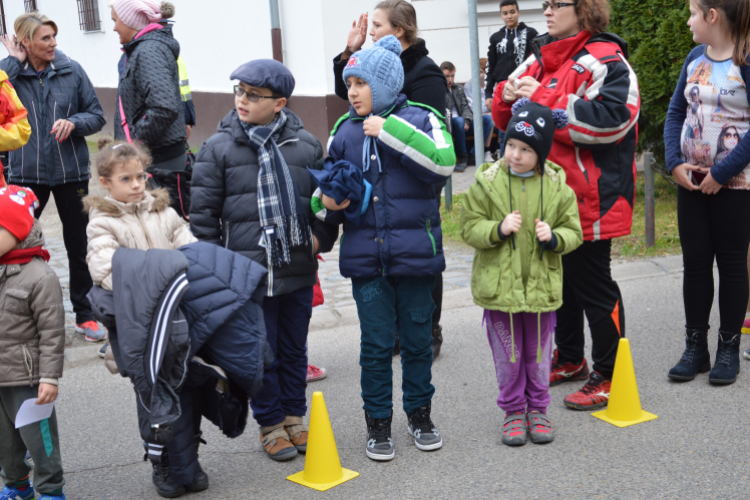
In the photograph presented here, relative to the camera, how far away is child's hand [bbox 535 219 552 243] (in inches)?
Answer: 143

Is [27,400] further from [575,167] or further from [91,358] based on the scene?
[575,167]

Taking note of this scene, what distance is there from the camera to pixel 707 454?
367 cm

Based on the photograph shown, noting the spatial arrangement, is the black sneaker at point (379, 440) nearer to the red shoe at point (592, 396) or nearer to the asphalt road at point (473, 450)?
the asphalt road at point (473, 450)

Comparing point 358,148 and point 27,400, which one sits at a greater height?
point 358,148

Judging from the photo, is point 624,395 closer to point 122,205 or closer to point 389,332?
point 389,332

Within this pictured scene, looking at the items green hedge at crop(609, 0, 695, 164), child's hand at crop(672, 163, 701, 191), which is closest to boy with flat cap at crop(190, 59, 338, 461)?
child's hand at crop(672, 163, 701, 191)

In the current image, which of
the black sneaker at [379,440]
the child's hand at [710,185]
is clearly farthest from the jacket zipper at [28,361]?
the child's hand at [710,185]

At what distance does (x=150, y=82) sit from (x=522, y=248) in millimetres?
2626

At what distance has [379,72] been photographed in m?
3.62

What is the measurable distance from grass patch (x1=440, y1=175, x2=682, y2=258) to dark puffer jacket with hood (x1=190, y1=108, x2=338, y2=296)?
12.8ft

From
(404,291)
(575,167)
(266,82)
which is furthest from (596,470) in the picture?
(266,82)

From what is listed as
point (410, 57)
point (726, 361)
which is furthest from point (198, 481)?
point (726, 361)

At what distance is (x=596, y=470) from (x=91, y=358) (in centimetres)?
336

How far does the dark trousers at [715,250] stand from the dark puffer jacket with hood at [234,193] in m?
2.20
